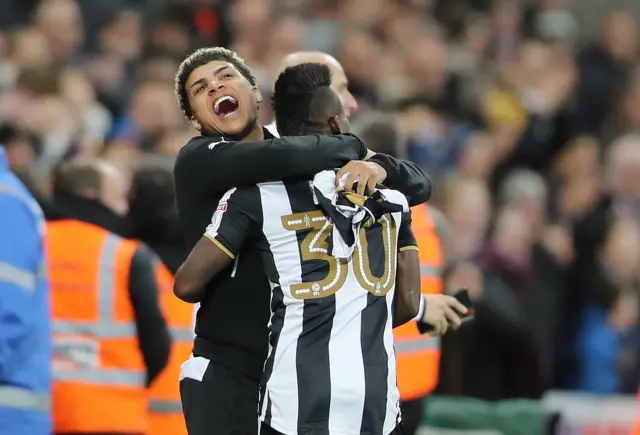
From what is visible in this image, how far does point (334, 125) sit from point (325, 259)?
445 millimetres

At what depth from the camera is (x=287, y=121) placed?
163 inches

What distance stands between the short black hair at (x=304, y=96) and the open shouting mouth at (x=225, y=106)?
153 millimetres

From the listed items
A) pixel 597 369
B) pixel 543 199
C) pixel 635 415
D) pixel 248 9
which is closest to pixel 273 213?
pixel 635 415

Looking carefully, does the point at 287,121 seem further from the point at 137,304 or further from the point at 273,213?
the point at 137,304

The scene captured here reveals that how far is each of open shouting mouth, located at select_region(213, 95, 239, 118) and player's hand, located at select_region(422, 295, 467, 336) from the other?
0.90m

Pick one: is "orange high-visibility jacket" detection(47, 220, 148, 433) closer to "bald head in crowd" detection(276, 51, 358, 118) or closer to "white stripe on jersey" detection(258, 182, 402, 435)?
"bald head in crowd" detection(276, 51, 358, 118)

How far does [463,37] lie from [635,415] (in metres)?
5.36

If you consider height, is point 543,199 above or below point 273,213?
above

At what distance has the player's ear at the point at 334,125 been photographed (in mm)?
4055

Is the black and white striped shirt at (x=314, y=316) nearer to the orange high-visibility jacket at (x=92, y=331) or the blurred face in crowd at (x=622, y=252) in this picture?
the orange high-visibility jacket at (x=92, y=331)

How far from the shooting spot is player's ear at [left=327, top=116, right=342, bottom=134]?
4.05m

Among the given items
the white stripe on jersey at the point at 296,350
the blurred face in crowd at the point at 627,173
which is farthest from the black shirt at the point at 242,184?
the blurred face in crowd at the point at 627,173

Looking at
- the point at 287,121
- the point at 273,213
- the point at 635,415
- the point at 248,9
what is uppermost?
the point at 248,9

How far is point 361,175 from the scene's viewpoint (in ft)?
12.7
